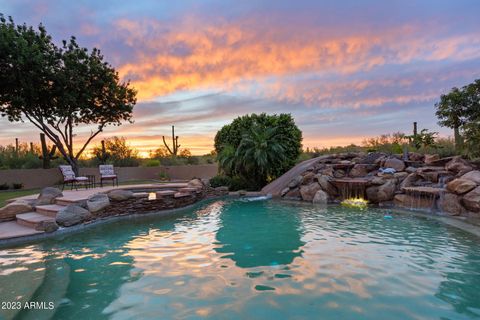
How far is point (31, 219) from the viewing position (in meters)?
7.28

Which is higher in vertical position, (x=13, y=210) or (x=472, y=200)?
(x=13, y=210)

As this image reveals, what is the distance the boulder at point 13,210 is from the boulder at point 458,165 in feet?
43.2

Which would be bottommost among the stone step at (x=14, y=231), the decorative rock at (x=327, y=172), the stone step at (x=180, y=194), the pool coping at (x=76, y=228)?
the pool coping at (x=76, y=228)

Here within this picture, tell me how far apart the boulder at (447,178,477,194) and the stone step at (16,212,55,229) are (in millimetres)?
10660

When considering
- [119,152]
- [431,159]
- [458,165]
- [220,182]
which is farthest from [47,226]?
[119,152]

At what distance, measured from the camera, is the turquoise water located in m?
3.23

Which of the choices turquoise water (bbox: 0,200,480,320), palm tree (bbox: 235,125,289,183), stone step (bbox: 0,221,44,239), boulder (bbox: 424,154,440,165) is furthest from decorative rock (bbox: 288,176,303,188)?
stone step (bbox: 0,221,44,239)

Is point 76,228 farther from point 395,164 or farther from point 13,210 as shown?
point 395,164

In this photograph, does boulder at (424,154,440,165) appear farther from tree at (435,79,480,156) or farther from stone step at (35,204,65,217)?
stone step at (35,204,65,217)

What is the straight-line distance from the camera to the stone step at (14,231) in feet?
20.6

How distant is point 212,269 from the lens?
4414 mm

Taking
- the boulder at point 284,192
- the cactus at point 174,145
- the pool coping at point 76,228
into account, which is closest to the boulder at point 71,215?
the pool coping at point 76,228

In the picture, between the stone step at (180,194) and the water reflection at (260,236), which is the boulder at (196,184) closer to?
the stone step at (180,194)

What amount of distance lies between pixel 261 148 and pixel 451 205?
8015 mm
